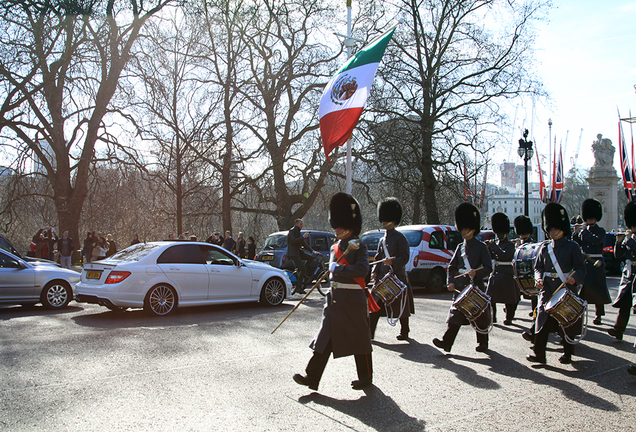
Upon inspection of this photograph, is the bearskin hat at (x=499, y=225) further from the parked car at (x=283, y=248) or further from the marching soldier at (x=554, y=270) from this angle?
the parked car at (x=283, y=248)

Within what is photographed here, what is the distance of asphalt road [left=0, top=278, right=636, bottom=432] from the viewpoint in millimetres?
4371

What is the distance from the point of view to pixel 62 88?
1833cm

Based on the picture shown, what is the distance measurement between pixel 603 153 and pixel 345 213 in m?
34.6

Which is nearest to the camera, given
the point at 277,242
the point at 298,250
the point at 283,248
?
the point at 298,250

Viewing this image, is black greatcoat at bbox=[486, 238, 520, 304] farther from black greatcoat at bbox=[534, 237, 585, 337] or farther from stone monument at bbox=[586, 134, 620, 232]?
stone monument at bbox=[586, 134, 620, 232]

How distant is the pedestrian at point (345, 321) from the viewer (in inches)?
200

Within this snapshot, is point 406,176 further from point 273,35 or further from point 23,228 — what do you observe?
point 23,228

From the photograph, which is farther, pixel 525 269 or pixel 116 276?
pixel 116 276

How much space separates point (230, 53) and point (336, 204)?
20.1 metres

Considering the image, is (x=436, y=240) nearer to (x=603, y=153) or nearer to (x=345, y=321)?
(x=345, y=321)

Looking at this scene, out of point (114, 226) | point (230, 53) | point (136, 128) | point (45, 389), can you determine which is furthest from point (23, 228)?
point (45, 389)

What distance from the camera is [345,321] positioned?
16.9 feet

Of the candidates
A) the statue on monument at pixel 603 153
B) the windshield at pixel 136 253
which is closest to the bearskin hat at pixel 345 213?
the windshield at pixel 136 253

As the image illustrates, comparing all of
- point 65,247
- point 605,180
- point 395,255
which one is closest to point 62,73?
point 65,247
